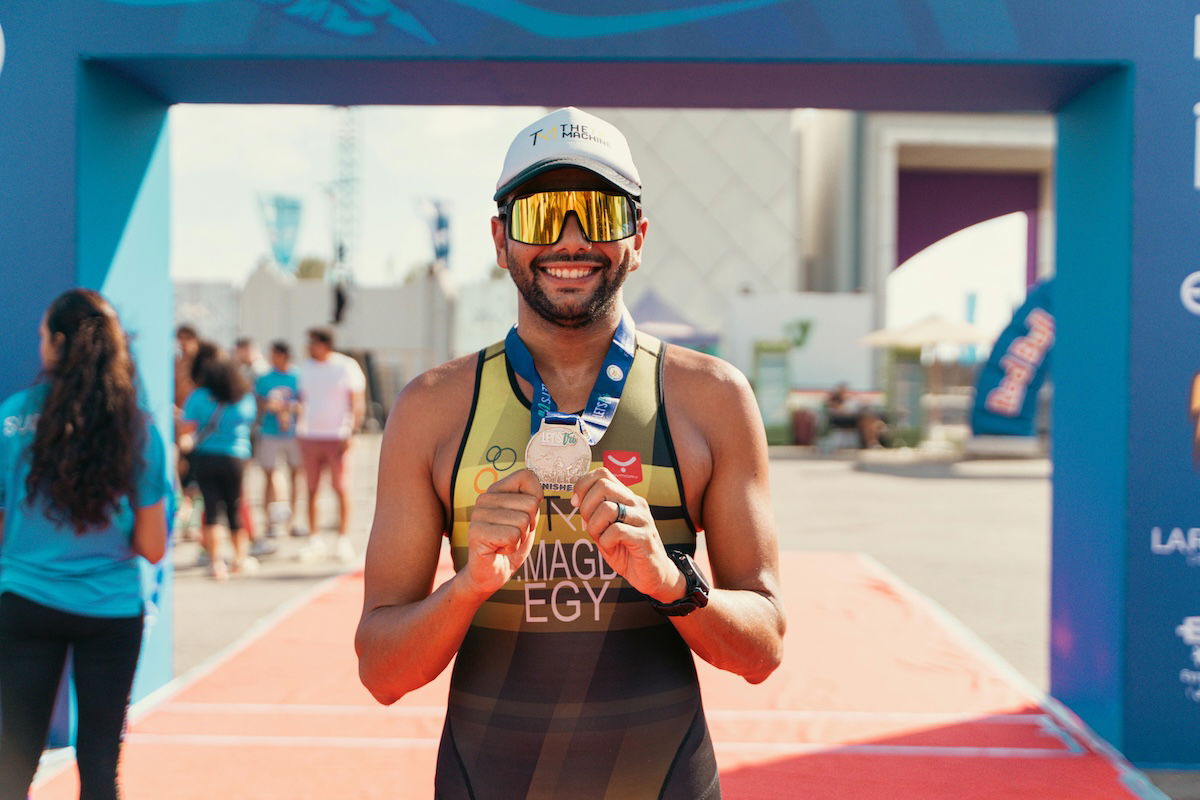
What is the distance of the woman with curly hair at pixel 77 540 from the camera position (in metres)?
2.94

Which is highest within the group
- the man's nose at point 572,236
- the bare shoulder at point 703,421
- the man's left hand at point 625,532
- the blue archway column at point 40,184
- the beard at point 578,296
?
the blue archway column at point 40,184

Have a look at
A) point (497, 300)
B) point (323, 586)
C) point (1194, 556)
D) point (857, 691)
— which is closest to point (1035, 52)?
point (1194, 556)

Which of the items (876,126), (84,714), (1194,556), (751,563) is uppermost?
(876,126)

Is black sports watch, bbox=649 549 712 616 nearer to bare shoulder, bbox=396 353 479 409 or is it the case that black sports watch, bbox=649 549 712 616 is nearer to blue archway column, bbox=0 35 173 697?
bare shoulder, bbox=396 353 479 409

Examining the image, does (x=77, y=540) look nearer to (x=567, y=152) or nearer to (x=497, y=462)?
(x=497, y=462)

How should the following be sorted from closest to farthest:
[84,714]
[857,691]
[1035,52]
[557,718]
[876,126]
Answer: [557,718]
[84,714]
[1035,52]
[857,691]
[876,126]

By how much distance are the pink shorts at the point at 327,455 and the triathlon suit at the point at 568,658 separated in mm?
7478

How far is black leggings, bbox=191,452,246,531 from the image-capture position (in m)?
8.09

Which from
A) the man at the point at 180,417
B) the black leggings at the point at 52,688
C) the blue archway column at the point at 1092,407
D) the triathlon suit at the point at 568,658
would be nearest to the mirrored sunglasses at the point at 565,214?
the triathlon suit at the point at 568,658

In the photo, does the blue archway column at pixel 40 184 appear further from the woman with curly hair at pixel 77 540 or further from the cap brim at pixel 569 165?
the cap brim at pixel 569 165

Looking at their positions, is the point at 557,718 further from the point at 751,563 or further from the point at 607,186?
the point at 607,186

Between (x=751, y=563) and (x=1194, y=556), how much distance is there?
11.4 feet

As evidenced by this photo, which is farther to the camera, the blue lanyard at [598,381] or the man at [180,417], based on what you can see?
the man at [180,417]

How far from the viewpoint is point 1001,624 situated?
285 inches
